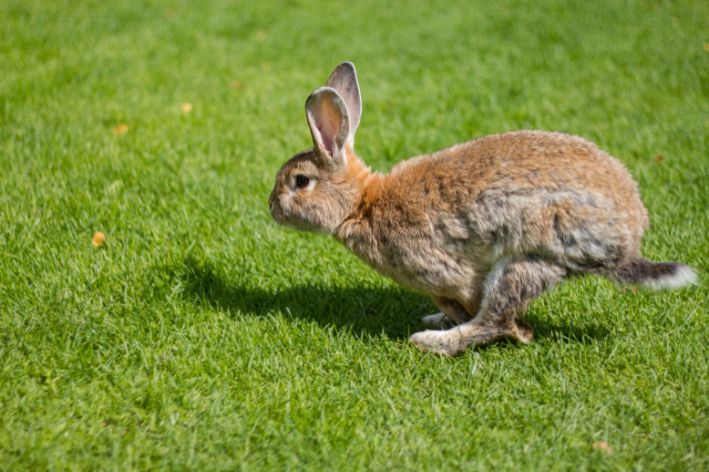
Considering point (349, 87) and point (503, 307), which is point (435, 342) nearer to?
point (503, 307)

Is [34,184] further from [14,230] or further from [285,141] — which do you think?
[285,141]

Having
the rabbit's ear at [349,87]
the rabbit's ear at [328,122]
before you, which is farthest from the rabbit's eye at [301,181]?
the rabbit's ear at [349,87]

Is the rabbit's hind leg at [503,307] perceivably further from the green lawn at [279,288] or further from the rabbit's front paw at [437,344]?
the green lawn at [279,288]

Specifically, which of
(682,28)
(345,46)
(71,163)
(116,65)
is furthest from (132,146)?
(682,28)

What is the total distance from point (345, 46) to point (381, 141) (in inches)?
105

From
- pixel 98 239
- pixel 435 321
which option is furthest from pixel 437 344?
pixel 98 239

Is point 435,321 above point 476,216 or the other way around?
the other way around

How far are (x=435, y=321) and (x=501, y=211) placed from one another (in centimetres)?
96

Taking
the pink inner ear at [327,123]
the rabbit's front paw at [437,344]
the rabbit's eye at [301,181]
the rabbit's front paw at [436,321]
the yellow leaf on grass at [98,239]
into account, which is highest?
the pink inner ear at [327,123]

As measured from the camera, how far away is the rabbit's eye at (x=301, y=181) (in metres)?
3.42

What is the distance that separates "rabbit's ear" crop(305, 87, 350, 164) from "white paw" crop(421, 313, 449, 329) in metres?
1.08

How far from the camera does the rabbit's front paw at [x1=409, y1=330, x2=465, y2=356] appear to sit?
314cm

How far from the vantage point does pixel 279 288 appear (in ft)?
12.1

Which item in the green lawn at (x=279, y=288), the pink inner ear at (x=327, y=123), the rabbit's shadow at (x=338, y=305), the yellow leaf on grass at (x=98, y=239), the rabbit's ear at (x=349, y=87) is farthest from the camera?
the yellow leaf on grass at (x=98, y=239)
